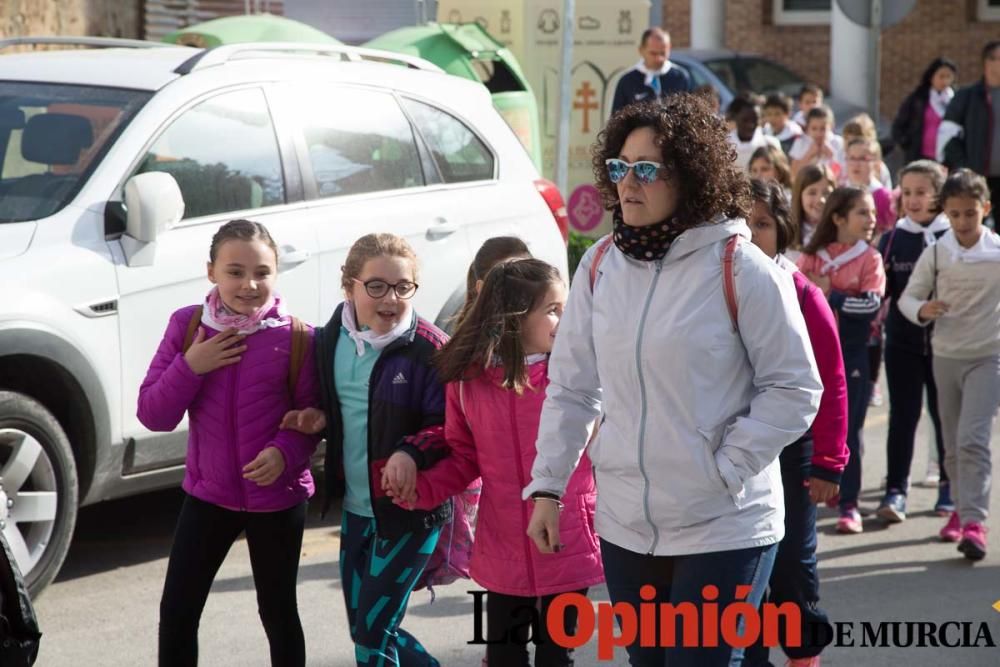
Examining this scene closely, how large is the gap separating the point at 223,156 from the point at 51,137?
0.68 meters

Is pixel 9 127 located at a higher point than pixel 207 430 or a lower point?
higher

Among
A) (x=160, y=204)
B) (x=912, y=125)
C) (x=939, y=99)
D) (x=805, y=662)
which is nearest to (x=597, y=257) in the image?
(x=805, y=662)

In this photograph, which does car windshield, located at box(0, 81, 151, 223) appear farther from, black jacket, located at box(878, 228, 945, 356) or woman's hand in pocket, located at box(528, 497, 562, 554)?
black jacket, located at box(878, 228, 945, 356)

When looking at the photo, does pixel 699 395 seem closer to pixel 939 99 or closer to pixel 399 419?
pixel 399 419

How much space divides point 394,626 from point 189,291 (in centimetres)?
222

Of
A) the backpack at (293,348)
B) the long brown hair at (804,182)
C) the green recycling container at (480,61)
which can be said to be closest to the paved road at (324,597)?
the backpack at (293,348)

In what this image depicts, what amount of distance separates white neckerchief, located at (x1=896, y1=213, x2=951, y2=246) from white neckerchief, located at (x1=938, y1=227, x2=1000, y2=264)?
0.36 metres

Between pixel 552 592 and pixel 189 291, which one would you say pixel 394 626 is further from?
pixel 189 291

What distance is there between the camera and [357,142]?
6.97 m

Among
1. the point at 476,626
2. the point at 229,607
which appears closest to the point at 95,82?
the point at 229,607

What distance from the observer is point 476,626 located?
184 inches

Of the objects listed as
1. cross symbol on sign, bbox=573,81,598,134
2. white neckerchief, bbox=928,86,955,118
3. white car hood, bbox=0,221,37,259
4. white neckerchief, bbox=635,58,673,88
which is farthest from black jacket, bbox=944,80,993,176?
white car hood, bbox=0,221,37,259

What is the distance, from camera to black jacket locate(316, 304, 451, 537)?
427 centimetres

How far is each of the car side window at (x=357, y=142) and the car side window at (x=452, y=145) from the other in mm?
118
